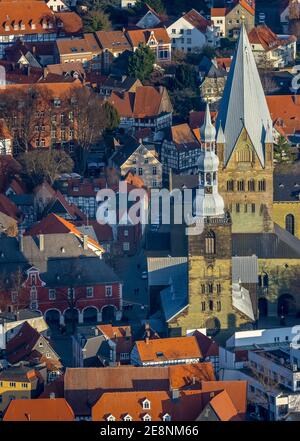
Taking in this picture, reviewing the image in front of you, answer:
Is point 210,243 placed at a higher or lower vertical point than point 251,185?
lower

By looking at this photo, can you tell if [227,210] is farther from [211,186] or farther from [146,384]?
[146,384]

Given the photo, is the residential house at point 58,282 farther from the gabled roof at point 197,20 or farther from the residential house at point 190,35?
the gabled roof at point 197,20

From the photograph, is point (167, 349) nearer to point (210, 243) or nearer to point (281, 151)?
point (210, 243)

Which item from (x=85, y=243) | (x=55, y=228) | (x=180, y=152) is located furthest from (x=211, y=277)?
(x=180, y=152)

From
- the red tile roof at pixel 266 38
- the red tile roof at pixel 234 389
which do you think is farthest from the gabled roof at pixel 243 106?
the red tile roof at pixel 266 38
